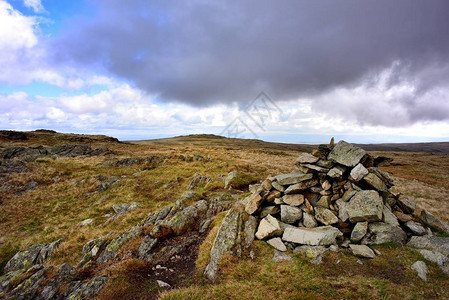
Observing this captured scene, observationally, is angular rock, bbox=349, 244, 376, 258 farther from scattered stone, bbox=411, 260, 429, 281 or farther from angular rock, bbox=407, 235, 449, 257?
angular rock, bbox=407, 235, 449, 257

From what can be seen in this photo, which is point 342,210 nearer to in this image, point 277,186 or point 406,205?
point 277,186

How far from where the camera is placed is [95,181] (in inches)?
1356

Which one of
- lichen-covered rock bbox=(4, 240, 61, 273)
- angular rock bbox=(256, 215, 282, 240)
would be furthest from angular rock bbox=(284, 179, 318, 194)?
lichen-covered rock bbox=(4, 240, 61, 273)

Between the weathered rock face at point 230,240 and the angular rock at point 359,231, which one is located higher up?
the angular rock at point 359,231

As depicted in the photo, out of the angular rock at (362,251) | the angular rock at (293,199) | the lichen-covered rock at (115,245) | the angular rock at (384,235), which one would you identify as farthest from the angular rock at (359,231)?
the lichen-covered rock at (115,245)

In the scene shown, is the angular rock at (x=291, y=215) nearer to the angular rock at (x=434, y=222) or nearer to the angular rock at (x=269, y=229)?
the angular rock at (x=269, y=229)

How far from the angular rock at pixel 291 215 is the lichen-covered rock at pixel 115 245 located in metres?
10.8

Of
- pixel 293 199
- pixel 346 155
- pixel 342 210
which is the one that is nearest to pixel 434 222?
pixel 342 210

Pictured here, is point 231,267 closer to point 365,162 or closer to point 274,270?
point 274,270

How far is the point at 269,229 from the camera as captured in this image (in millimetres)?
13008

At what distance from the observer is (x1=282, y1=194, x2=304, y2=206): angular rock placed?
14414 millimetres

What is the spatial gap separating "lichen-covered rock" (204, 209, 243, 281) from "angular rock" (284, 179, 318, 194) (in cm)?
394

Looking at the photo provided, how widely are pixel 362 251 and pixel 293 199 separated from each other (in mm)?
4709

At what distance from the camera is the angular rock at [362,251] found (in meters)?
11.2
